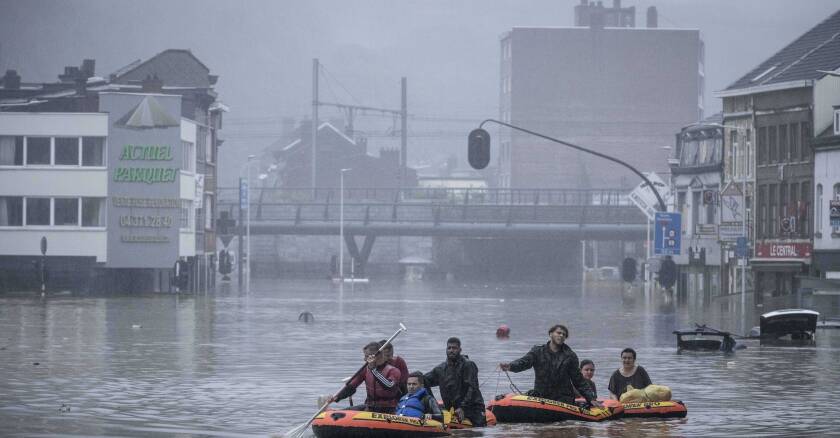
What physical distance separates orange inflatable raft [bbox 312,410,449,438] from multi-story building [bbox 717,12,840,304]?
53287 mm

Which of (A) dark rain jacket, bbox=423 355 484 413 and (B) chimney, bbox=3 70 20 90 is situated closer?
(A) dark rain jacket, bbox=423 355 484 413

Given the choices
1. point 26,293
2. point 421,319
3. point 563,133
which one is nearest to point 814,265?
point 421,319

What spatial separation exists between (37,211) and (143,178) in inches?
235

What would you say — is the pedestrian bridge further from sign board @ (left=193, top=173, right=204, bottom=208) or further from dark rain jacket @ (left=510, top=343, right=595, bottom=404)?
dark rain jacket @ (left=510, top=343, right=595, bottom=404)

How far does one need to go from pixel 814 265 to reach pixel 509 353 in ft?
113

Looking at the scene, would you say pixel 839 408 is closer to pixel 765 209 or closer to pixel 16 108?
pixel 765 209

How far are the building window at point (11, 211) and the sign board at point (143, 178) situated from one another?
4707 mm

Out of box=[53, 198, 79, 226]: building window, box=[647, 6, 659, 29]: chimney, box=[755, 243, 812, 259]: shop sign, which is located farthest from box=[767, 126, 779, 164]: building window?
box=[647, 6, 659, 29]: chimney

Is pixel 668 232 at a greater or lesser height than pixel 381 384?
greater

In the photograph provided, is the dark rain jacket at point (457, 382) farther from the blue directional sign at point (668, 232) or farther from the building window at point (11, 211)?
the building window at point (11, 211)

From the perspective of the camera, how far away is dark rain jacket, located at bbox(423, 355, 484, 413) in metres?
23.7

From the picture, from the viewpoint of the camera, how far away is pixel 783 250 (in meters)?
75.9

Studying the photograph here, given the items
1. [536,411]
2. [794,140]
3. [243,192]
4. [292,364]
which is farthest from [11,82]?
[536,411]

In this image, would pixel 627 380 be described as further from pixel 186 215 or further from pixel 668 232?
pixel 186 215
